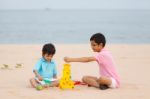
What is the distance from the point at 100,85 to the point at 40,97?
125cm

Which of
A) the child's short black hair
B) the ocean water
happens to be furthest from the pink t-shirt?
the ocean water

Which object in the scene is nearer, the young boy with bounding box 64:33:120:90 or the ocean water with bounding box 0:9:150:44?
the young boy with bounding box 64:33:120:90

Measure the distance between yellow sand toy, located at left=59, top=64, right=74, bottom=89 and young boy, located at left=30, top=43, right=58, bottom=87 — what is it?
0.46 feet

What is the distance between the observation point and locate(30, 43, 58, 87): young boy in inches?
341

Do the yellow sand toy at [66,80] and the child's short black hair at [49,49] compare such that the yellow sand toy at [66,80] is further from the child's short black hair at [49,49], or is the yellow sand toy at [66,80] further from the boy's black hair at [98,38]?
the boy's black hair at [98,38]

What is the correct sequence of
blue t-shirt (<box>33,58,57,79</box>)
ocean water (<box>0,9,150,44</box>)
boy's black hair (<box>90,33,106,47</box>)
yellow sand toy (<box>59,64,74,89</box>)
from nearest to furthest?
boy's black hair (<box>90,33,106,47</box>) → yellow sand toy (<box>59,64,74,89</box>) → blue t-shirt (<box>33,58,57,79</box>) → ocean water (<box>0,9,150,44</box>)

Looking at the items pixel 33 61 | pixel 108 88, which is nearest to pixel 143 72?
pixel 108 88

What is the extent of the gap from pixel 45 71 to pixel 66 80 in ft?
1.41

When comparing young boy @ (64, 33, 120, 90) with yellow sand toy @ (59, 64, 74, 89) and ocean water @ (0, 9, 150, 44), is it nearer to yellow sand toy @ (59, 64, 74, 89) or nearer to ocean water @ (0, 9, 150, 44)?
yellow sand toy @ (59, 64, 74, 89)

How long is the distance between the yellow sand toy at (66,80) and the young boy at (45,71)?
0.14 metres

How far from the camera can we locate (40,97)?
7.89 metres

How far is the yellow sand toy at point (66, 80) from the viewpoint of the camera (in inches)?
340

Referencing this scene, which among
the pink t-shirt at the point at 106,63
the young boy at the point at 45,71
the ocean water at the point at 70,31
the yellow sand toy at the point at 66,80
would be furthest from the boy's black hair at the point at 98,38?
the ocean water at the point at 70,31

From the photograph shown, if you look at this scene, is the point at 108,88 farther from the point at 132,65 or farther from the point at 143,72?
the point at 132,65
